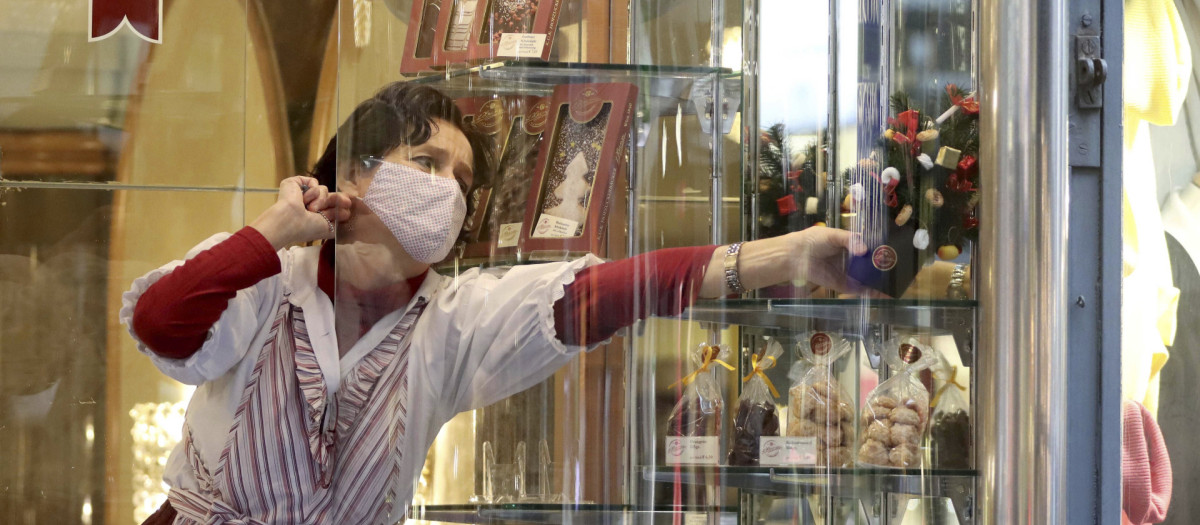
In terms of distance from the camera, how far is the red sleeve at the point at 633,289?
107 centimetres

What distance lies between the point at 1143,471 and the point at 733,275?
25.7 inches

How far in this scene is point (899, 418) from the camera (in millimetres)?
1066

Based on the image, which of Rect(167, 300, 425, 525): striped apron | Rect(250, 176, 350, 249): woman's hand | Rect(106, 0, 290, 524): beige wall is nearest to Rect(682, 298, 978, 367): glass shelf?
Rect(167, 300, 425, 525): striped apron

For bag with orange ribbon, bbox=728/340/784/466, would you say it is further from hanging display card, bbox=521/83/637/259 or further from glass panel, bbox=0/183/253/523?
glass panel, bbox=0/183/253/523

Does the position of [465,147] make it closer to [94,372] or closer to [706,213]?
[706,213]

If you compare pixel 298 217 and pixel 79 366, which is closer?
pixel 298 217

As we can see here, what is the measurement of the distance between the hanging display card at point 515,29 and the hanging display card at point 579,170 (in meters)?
0.05

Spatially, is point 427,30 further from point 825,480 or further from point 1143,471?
point 1143,471

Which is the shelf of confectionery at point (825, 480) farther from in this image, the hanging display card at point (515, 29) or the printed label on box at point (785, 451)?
the hanging display card at point (515, 29)

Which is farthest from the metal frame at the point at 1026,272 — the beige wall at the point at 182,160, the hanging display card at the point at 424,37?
the beige wall at the point at 182,160

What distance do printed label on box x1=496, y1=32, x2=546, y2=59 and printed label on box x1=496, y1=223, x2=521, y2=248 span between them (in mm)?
170

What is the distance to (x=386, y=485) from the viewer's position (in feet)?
4.20

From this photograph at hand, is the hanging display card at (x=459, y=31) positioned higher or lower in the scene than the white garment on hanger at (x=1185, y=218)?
higher

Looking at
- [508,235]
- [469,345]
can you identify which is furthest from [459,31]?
[469,345]
